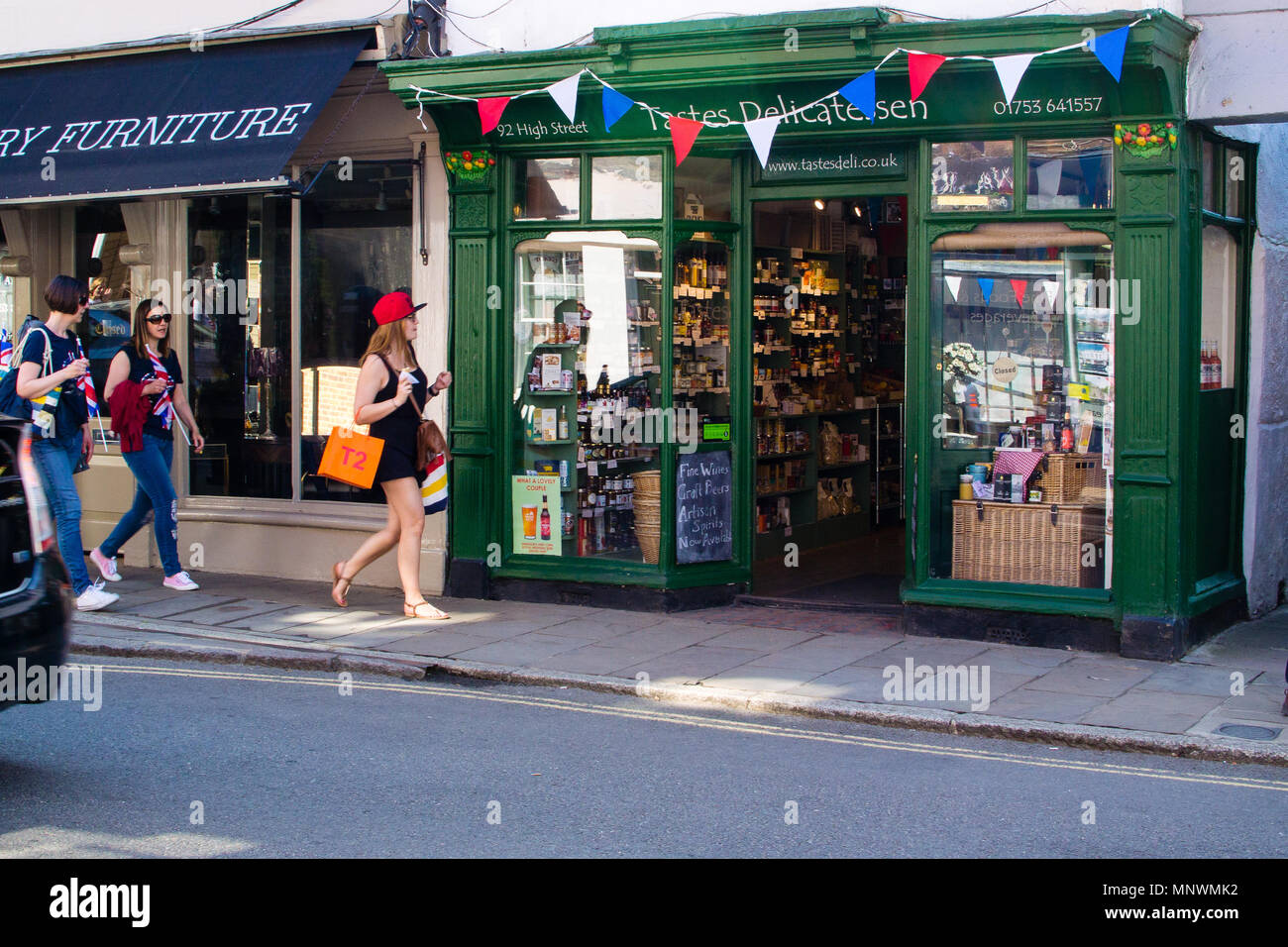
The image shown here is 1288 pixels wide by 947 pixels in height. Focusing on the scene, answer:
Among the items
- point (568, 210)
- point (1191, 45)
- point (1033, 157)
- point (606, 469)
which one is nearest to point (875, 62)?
point (1033, 157)

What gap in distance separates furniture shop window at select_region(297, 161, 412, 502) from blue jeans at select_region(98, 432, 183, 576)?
129cm

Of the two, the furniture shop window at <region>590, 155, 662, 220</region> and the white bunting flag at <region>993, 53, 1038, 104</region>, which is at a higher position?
the white bunting flag at <region>993, 53, 1038, 104</region>

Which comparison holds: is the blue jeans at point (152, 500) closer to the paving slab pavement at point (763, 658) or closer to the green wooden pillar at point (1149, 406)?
the paving slab pavement at point (763, 658)

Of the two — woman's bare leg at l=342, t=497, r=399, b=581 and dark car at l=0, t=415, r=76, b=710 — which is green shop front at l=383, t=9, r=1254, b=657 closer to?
woman's bare leg at l=342, t=497, r=399, b=581

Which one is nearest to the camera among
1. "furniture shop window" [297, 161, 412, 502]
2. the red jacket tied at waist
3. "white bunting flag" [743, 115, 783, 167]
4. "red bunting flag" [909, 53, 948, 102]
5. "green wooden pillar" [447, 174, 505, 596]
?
A: "red bunting flag" [909, 53, 948, 102]

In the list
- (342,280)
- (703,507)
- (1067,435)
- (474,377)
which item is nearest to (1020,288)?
(1067,435)

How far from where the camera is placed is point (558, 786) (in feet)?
21.0

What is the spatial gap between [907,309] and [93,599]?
614 cm

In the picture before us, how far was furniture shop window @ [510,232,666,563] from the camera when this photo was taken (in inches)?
428

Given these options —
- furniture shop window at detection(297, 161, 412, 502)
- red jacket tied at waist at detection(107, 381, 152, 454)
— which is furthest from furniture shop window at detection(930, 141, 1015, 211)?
red jacket tied at waist at detection(107, 381, 152, 454)

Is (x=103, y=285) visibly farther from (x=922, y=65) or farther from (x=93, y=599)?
(x=922, y=65)

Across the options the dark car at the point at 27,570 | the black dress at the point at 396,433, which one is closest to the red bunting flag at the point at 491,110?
the black dress at the point at 396,433

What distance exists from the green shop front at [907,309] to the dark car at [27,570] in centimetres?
494

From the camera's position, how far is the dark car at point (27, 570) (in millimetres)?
5965
